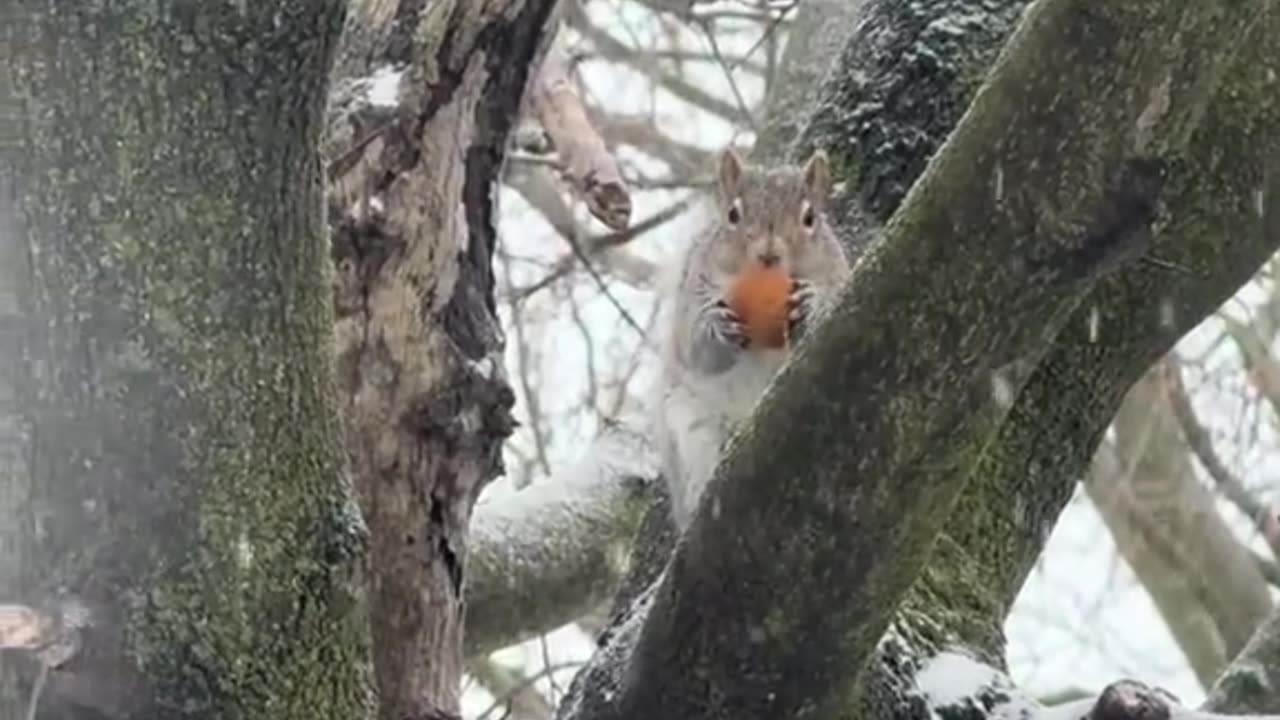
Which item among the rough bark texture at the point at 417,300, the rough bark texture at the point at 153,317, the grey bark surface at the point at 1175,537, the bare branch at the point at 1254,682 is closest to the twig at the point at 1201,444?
the grey bark surface at the point at 1175,537

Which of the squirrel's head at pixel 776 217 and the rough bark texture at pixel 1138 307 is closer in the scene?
the rough bark texture at pixel 1138 307

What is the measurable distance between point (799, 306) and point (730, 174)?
0.27 meters

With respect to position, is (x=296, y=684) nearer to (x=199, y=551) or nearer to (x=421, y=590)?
(x=199, y=551)

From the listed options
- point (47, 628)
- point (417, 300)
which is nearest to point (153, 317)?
point (47, 628)

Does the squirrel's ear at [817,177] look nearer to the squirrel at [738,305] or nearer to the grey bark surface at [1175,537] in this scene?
the squirrel at [738,305]

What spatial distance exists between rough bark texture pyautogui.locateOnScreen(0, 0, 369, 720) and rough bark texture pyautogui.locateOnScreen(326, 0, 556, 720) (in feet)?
1.73

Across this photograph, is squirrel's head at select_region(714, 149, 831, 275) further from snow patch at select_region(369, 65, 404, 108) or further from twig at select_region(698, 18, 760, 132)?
twig at select_region(698, 18, 760, 132)

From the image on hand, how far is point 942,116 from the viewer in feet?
6.56

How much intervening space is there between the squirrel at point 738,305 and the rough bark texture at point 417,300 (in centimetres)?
21

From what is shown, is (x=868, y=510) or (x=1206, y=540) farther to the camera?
(x=1206, y=540)

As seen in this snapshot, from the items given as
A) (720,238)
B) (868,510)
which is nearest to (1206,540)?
(720,238)

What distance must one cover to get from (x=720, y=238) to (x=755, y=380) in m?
0.24

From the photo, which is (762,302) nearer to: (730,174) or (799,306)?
(799,306)

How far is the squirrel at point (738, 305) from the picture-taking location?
1.90 meters
